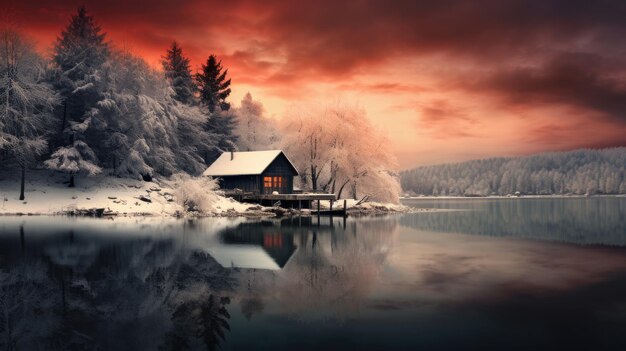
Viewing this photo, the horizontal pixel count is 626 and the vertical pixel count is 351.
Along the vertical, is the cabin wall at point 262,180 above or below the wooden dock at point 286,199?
above

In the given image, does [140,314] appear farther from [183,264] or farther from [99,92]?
[99,92]

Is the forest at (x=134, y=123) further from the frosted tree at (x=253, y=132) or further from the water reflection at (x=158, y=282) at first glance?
the water reflection at (x=158, y=282)

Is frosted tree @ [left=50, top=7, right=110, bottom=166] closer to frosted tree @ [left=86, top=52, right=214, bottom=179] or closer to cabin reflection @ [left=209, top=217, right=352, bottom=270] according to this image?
frosted tree @ [left=86, top=52, right=214, bottom=179]

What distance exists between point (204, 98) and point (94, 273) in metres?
55.9

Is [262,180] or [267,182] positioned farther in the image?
[267,182]

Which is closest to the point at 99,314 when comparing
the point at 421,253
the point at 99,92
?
the point at 421,253

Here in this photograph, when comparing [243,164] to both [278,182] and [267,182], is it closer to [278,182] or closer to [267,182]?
[267,182]

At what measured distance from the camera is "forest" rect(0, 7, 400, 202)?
4603cm

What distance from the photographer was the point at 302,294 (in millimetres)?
14594

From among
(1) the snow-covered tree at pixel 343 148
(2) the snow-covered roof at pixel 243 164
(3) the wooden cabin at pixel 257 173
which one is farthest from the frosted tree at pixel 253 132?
(3) the wooden cabin at pixel 257 173

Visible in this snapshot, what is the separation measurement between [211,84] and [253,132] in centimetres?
1365

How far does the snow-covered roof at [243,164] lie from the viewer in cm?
5666

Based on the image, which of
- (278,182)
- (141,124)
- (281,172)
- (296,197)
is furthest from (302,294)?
(141,124)

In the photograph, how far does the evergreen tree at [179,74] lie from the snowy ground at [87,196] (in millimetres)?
17967
